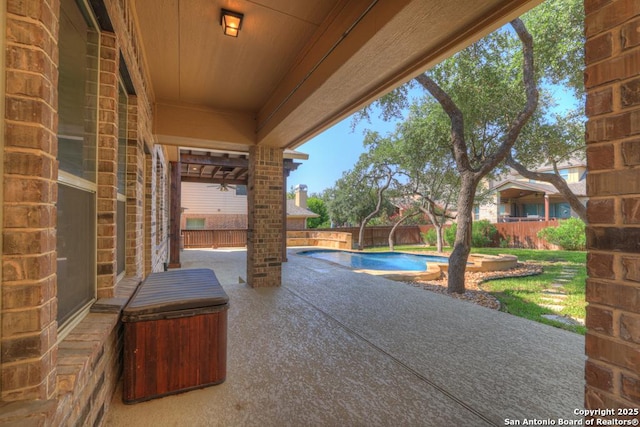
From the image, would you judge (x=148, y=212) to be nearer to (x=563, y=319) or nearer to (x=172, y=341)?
(x=172, y=341)

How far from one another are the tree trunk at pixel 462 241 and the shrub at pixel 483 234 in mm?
10353

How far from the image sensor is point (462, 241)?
788 centimetres

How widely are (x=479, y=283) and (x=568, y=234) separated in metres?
9.69

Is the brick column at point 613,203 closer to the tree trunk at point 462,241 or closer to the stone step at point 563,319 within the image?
the stone step at point 563,319

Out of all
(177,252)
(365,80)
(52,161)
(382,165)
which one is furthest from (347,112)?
(382,165)

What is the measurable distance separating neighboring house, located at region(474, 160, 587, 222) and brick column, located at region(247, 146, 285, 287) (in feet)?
59.9

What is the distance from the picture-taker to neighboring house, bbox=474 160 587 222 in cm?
2061

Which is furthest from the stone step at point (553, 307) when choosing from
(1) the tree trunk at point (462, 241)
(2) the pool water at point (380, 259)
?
(2) the pool water at point (380, 259)

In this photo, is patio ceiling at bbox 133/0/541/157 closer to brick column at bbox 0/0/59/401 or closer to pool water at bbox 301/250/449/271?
brick column at bbox 0/0/59/401

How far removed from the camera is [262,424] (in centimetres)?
195

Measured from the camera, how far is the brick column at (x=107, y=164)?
2111 millimetres

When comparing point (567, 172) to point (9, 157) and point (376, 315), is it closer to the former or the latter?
point (376, 315)

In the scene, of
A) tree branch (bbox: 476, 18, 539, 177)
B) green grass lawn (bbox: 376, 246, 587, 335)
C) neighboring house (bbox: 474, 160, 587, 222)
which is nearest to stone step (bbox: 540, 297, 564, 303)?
green grass lawn (bbox: 376, 246, 587, 335)

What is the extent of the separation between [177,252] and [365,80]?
770 cm
